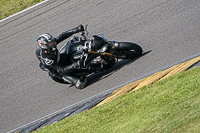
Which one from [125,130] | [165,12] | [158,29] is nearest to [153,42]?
[158,29]

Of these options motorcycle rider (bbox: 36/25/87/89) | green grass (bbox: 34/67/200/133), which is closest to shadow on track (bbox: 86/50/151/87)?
motorcycle rider (bbox: 36/25/87/89)

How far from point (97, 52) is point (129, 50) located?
90 centimetres

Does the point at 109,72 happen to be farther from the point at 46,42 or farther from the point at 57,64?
the point at 46,42

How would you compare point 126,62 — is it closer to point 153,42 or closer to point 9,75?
point 153,42

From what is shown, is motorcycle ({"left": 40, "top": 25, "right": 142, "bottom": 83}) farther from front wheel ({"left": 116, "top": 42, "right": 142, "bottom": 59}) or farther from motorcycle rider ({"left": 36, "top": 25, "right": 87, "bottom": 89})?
motorcycle rider ({"left": 36, "top": 25, "right": 87, "bottom": 89})

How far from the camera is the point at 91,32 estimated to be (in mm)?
10734

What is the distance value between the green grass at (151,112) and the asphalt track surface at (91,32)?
1506 millimetres

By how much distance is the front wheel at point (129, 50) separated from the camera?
319 inches

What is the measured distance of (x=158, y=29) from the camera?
30.7 ft

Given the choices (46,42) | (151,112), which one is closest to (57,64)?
(46,42)

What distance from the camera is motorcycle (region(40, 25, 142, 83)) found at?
8.02 metres

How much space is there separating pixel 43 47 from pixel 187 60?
3.47 metres

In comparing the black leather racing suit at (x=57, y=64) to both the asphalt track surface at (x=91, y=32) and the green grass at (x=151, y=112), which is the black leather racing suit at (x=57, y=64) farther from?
the green grass at (x=151, y=112)

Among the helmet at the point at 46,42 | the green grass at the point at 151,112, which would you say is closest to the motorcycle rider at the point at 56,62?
the helmet at the point at 46,42
